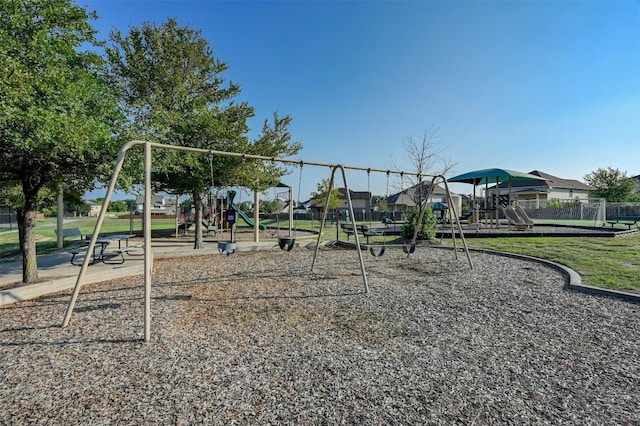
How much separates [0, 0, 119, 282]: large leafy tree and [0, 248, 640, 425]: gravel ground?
2.10 meters

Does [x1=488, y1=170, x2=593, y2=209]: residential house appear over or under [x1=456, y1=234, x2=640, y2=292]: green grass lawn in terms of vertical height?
over

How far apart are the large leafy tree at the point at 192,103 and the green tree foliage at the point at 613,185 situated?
143 feet

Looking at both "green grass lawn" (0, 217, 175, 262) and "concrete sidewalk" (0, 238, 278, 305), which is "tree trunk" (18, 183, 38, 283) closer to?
"concrete sidewalk" (0, 238, 278, 305)

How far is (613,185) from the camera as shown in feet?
125

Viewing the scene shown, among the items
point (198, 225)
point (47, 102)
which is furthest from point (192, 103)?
point (47, 102)

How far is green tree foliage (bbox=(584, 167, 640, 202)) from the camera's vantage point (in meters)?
36.3

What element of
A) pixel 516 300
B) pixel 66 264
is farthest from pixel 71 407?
pixel 66 264

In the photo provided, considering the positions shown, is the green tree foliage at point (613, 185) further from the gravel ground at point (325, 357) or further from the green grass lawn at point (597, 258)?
the gravel ground at point (325, 357)

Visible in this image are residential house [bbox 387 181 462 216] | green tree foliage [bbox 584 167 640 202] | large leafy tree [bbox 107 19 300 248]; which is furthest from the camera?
green tree foliage [bbox 584 167 640 202]

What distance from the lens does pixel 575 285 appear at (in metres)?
5.61

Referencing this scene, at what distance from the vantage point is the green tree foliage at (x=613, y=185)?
119 feet

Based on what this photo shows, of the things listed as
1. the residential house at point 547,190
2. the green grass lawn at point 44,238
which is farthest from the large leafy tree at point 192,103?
the residential house at point 547,190

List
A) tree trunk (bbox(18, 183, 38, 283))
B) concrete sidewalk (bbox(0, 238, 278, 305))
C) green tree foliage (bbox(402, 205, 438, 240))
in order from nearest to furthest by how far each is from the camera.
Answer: concrete sidewalk (bbox(0, 238, 278, 305)) < tree trunk (bbox(18, 183, 38, 283)) < green tree foliage (bbox(402, 205, 438, 240))

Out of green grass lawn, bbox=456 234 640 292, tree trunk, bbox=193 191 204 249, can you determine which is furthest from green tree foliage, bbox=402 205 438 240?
tree trunk, bbox=193 191 204 249
